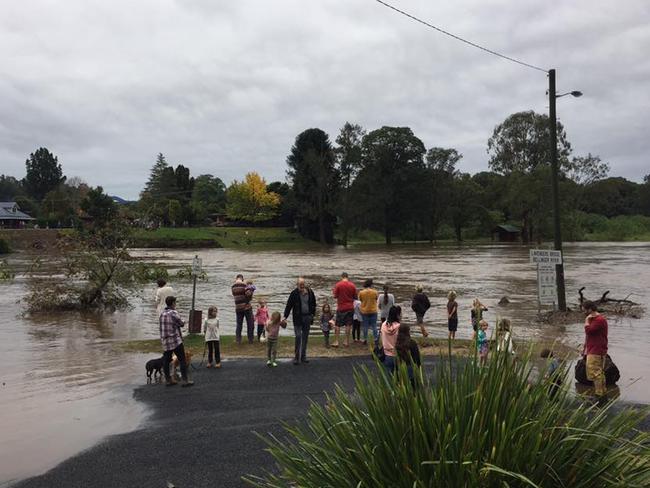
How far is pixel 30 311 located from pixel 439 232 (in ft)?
296

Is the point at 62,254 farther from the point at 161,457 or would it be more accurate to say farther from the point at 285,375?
the point at 161,457

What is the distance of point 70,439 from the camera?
8.09 meters

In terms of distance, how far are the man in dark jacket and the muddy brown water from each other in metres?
3.21

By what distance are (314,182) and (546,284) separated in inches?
2978

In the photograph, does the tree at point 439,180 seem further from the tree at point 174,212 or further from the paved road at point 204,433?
the paved road at point 204,433

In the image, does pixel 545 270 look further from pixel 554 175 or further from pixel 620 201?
pixel 620 201

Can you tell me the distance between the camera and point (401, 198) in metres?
88.1

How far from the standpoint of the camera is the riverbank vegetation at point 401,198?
268 ft

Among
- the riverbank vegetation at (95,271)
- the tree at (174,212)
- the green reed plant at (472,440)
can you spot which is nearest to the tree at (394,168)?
the tree at (174,212)

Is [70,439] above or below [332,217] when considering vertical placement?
below

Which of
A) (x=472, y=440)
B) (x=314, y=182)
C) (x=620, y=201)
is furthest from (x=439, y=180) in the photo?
(x=472, y=440)

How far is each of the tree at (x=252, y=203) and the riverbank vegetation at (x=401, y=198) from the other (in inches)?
7.2

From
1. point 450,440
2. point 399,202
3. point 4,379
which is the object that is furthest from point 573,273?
point 399,202

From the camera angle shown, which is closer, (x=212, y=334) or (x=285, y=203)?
(x=212, y=334)
